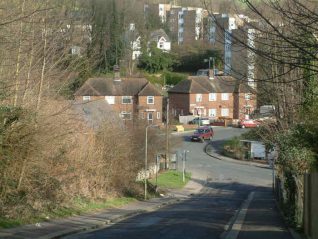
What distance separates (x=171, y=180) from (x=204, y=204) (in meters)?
18.6

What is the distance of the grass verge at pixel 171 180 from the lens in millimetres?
57206

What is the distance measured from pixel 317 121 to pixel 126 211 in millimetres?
17788

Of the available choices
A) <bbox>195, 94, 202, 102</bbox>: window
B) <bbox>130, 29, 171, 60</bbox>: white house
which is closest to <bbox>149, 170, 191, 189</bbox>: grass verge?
<bbox>195, 94, 202, 102</bbox>: window

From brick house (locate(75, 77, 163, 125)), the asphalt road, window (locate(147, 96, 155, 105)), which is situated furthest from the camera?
window (locate(147, 96, 155, 105))

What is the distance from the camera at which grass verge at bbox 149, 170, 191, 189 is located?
188 feet

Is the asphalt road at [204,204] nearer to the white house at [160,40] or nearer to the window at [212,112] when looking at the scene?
the window at [212,112]

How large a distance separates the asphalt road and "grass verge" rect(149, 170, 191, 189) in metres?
1.79

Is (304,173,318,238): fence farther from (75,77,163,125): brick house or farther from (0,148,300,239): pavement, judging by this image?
(75,77,163,125): brick house

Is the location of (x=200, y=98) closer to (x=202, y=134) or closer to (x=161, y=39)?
(x=202, y=134)

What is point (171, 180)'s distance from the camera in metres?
60.2

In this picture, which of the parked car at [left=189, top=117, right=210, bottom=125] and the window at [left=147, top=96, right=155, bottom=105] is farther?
the parked car at [left=189, top=117, right=210, bottom=125]

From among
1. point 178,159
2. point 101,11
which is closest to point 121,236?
point 101,11

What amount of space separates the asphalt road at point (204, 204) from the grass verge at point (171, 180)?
5.88 feet

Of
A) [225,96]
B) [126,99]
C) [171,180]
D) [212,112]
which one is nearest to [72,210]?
[171,180]
